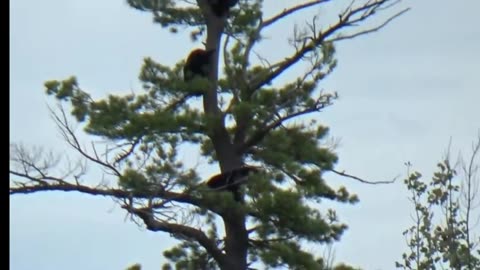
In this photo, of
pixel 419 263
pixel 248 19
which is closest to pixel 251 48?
pixel 248 19

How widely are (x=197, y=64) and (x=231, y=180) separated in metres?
1.53

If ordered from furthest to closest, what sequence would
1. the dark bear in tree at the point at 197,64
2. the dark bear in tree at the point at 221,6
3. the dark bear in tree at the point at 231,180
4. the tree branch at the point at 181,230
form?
the dark bear in tree at the point at 221,6 < the dark bear in tree at the point at 197,64 < the dark bear in tree at the point at 231,180 < the tree branch at the point at 181,230

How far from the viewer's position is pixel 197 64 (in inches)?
527

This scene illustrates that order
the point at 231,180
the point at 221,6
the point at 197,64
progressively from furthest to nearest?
the point at 221,6 → the point at 197,64 → the point at 231,180

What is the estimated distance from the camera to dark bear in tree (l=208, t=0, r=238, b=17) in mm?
13453

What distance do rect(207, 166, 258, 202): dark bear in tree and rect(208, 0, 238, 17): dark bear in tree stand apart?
189cm

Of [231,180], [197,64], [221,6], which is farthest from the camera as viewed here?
[221,6]

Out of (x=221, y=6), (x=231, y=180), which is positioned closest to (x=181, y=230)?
(x=231, y=180)

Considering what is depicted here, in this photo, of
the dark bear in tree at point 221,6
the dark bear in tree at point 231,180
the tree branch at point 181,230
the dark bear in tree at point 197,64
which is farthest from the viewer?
the dark bear in tree at point 221,6

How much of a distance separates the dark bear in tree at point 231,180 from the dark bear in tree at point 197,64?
1215 mm

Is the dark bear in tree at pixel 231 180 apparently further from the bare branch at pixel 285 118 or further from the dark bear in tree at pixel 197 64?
the dark bear in tree at pixel 197 64

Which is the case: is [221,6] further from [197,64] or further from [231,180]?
[231,180]

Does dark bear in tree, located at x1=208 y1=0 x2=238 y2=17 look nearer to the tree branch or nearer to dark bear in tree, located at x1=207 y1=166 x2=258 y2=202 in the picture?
dark bear in tree, located at x1=207 y1=166 x2=258 y2=202

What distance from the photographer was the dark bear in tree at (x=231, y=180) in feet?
41.0
